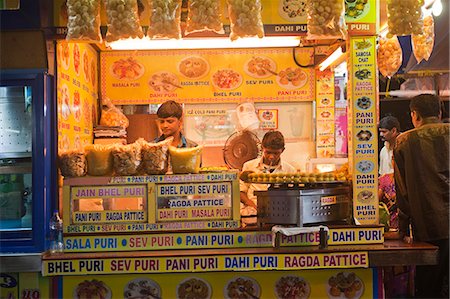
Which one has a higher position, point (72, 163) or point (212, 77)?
point (212, 77)

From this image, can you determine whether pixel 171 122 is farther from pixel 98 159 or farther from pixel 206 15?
pixel 206 15

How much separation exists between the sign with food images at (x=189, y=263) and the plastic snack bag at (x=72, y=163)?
0.61 metres

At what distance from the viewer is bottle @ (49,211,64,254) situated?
3912 mm

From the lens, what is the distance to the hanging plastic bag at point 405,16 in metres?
3.84

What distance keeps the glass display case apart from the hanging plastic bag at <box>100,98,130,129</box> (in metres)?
1.63

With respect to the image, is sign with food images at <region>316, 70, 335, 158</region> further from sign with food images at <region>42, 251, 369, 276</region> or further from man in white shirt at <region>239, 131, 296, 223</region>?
sign with food images at <region>42, 251, 369, 276</region>

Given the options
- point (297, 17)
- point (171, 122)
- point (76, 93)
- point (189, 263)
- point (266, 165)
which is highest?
point (297, 17)

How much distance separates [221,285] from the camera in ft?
13.0

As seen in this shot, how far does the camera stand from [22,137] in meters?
4.14

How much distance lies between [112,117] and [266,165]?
1.65 meters

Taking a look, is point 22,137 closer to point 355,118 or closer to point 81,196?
point 81,196

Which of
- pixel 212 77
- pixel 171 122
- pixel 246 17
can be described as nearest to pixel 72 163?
pixel 171 122

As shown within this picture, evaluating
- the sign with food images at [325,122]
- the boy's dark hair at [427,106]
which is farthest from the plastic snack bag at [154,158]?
the sign with food images at [325,122]

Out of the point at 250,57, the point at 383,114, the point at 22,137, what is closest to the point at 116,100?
the point at 250,57
